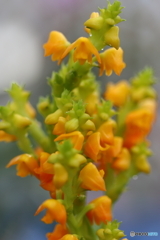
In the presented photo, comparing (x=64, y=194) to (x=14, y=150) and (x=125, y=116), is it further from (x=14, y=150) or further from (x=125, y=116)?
(x=14, y=150)

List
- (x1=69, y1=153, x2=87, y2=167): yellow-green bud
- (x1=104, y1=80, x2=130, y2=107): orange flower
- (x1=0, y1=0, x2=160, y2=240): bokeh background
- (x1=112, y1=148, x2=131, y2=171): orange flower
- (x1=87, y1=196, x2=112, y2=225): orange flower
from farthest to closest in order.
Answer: (x1=0, y1=0, x2=160, y2=240): bokeh background
(x1=104, y1=80, x2=130, y2=107): orange flower
(x1=112, y1=148, x2=131, y2=171): orange flower
(x1=87, y1=196, x2=112, y2=225): orange flower
(x1=69, y1=153, x2=87, y2=167): yellow-green bud

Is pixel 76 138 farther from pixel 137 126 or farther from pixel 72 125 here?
pixel 137 126

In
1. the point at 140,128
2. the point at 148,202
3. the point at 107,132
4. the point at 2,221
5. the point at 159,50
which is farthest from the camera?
the point at 159,50

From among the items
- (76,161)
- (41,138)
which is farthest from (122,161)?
(76,161)

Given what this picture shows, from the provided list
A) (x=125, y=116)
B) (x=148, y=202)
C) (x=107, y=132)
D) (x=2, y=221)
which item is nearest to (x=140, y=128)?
(x=125, y=116)

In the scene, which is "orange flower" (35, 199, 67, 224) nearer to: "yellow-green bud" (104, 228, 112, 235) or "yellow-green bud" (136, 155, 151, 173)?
"yellow-green bud" (104, 228, 112, 235)

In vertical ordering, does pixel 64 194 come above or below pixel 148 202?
below

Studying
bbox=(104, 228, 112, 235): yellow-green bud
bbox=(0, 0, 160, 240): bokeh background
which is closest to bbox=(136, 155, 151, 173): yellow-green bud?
bbox=(104, 228, 112, 235): yellow-green bud
